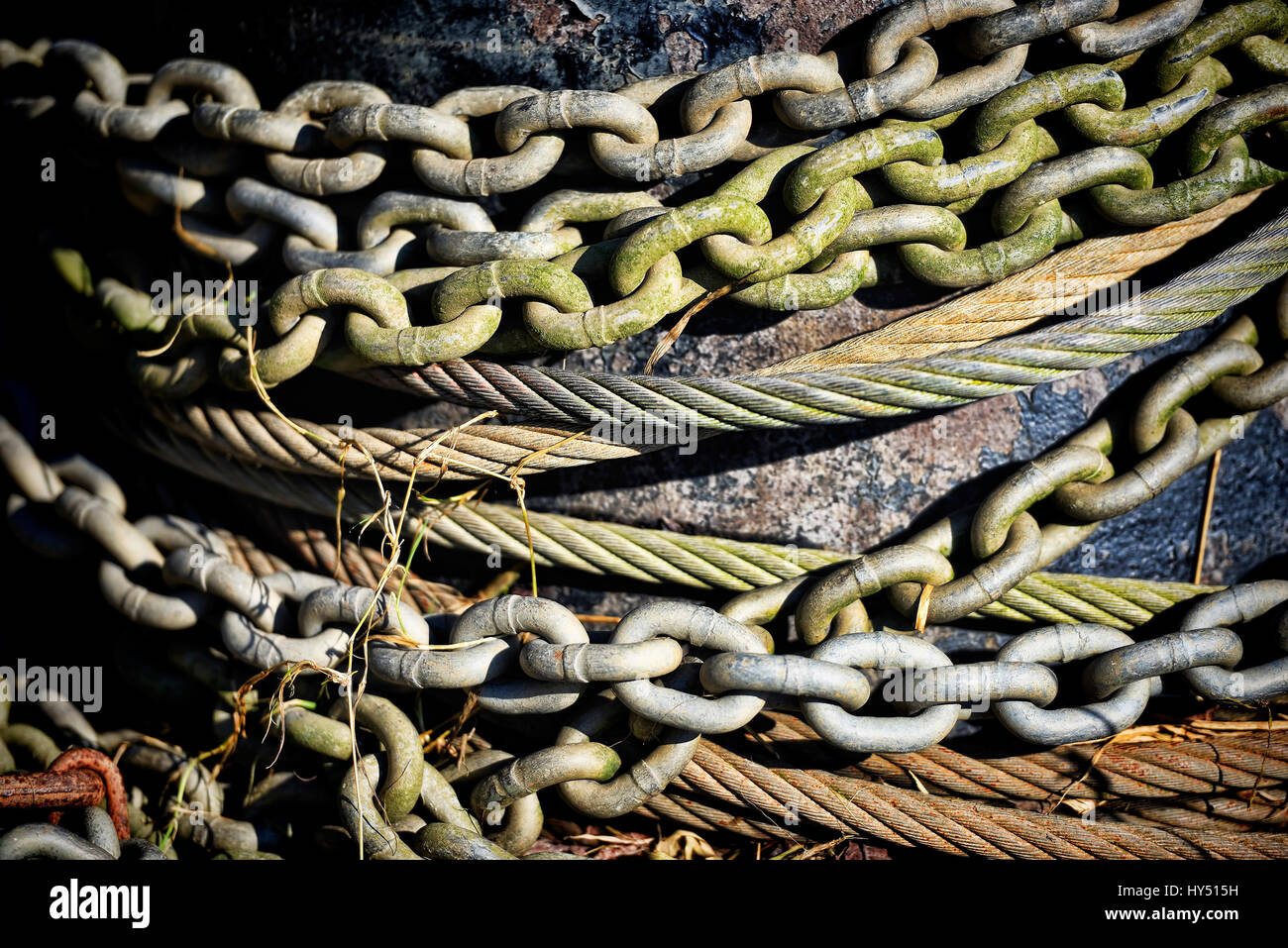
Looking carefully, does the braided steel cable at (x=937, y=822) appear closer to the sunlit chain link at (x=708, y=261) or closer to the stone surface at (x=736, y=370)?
the stone surface at (x=736, y=370)

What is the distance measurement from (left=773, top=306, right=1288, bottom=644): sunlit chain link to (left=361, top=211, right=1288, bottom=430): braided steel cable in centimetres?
16

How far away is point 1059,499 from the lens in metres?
1.80

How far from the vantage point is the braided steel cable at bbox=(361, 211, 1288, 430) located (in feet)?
5.44

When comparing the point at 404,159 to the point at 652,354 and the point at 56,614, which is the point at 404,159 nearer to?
the point at 652,354

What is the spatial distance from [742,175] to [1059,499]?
84 cm

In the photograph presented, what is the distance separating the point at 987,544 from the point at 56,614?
6.83 feet

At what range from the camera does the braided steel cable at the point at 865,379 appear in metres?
1.66

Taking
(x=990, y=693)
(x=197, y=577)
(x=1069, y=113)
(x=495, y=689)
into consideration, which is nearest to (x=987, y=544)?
(x=990, y=693)

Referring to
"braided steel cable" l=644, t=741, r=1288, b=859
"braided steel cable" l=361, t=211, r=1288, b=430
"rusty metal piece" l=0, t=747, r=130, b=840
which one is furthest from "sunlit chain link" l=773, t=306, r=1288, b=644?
"rusty metal piece" l=0, t=747, r=130, b=840

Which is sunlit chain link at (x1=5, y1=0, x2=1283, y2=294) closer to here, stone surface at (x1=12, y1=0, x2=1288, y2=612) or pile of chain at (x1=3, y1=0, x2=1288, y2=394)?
pile of chain at (x1=3, y1=0, x2=1288, y2=394)

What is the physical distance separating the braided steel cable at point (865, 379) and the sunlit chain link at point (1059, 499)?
0.54ft

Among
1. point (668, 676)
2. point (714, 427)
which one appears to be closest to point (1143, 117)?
point (714, 427)

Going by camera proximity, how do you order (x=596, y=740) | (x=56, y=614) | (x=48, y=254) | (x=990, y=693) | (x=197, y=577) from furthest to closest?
(x=56, y=614) → (x=48, y=254) → (x=197, y=577) → (x=596, y=740) → (x=990, y=693)

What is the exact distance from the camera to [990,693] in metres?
1.61
